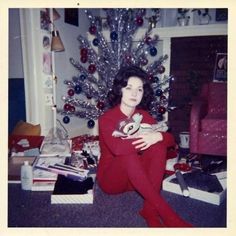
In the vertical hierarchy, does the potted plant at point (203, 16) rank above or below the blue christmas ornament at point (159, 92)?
above

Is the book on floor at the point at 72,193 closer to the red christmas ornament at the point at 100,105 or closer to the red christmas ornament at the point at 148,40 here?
the red christmas ornament at the point at 100,105

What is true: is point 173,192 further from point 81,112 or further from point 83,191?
point 81,112

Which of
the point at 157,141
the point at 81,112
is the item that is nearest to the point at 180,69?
the point at 81,112

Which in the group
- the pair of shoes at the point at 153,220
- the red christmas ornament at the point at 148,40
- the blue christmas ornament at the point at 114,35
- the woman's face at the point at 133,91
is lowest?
the pair of shoes at the point at 153,220

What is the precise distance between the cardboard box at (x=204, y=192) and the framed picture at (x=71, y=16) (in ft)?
5.82

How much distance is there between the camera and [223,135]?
2.11 meters

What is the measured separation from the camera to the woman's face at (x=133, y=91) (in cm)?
133

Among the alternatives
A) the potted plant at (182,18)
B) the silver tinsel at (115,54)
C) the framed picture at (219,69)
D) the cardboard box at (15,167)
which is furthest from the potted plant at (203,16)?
the cardboard box at (15,167)

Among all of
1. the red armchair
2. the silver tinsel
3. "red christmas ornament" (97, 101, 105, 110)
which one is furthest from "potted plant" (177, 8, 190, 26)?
"red christmas ornament" (97, 101, 105, 110)

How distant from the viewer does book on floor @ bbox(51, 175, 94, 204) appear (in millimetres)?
1353

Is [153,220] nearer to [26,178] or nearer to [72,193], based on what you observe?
[72,193]

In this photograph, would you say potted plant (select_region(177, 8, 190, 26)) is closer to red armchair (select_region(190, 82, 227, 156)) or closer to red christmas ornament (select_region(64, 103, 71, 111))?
red armchair (select_region(190, 82, 227, 156))
